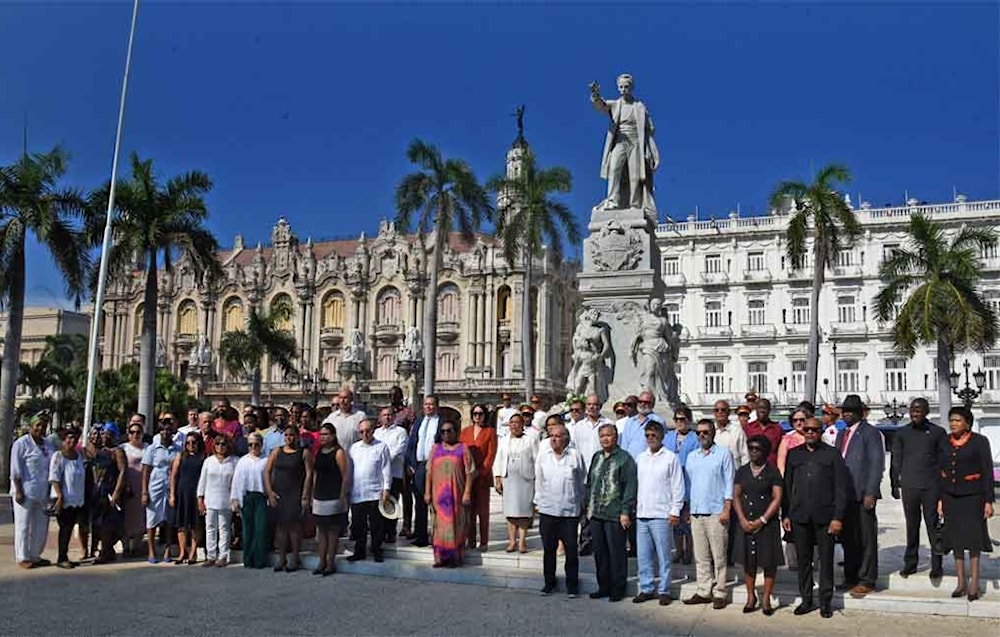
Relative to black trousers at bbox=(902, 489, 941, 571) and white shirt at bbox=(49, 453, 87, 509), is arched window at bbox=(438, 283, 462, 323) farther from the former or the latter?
black trousers at bbox=(902, 489, 941, 571)

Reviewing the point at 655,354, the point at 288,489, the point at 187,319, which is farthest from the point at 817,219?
the point at 187,319

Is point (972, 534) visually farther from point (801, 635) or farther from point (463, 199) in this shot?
point (463, 199)

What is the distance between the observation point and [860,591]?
8.39m

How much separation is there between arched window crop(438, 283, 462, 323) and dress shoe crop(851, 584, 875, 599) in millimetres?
56139

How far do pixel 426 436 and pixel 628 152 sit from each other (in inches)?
297

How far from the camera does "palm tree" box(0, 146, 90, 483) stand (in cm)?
2323

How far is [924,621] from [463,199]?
2809 centimetres

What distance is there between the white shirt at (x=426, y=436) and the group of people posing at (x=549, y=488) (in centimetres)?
2

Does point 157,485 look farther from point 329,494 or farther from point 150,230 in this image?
point 150,230

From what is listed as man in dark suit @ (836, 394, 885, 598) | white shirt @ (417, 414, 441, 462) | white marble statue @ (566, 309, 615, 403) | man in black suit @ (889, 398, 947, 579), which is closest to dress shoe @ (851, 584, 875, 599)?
man in dark suit @ (836, 394, 885, 598)

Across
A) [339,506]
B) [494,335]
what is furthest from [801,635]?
[494,335]

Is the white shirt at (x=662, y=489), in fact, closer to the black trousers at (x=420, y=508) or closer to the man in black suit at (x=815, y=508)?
the man in black suit at (x=815, y=508)

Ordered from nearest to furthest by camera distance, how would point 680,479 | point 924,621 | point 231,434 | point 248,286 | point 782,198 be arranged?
point 924,621, point 680,479, point 231,434, point 782,198, point 248,286

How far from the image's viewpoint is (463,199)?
3459cm
